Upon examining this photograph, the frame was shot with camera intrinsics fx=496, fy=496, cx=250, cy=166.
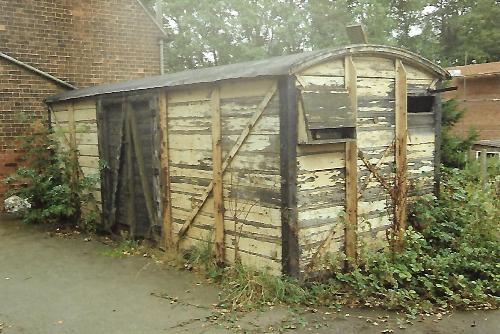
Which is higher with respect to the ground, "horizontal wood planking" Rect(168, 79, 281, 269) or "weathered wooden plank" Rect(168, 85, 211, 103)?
"weathered wooden plank" Rect(168, 85, 211, 103)

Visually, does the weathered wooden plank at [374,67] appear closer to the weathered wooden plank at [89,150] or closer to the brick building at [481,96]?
the weathered wooden plank at [89,150]

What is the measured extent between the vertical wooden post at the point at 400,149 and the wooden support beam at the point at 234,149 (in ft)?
7.41

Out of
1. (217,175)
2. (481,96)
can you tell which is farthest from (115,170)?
(481,96)

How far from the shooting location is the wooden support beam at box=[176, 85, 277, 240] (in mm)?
6047

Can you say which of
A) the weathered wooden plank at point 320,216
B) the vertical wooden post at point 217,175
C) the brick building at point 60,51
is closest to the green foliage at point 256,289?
the vertical wooden post at point 217,175

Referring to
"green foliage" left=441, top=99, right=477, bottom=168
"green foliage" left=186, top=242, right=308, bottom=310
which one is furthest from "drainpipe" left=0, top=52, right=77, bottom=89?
"green foliage" left=441, top=99, right=477, bottom=168

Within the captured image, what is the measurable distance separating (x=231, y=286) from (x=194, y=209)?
1.50 m

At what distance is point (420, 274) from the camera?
258 inches

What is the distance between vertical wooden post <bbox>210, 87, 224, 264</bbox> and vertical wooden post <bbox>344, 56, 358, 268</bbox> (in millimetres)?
1694

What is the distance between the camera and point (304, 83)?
598cm

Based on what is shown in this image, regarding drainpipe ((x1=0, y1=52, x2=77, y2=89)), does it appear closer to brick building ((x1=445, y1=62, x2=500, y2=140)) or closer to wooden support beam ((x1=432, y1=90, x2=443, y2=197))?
wooden support beam ((x1=432, y1=90, x2=443, y2=197))

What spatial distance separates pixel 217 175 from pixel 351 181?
5.98ft

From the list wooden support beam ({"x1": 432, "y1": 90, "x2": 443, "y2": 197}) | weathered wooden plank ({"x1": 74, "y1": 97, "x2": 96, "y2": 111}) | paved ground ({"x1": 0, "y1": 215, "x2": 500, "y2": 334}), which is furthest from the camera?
weathered wooden plank ({"x1": 74, "y1": 97, "x2": 96, "y2": 111})

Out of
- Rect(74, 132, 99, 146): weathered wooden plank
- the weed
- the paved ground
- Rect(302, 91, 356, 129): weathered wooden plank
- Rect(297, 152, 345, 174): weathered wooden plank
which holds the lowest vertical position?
the paved ground
